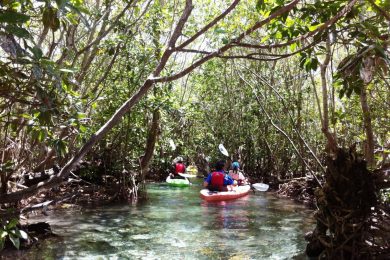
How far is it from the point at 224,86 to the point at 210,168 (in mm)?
3915

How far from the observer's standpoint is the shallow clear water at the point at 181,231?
6500 millimetres

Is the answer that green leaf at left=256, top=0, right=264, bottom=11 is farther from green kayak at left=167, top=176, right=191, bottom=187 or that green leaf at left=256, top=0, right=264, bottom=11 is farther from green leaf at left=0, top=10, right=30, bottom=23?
green kayak at left=167, top=176, right=191, bottom=187

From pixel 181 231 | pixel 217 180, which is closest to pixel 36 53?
pixel 181 231

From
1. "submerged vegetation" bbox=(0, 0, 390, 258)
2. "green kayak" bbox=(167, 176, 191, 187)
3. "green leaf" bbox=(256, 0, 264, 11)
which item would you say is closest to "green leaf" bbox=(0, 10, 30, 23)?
"submerged vegetation" bbox=(0, 0, 390, 258)

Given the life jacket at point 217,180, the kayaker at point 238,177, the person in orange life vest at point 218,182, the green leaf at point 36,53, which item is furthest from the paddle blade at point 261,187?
the green leaf at point 36,53

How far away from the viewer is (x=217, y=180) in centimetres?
1252

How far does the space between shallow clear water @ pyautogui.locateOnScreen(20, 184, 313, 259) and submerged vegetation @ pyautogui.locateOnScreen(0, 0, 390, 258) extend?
0.92 metres

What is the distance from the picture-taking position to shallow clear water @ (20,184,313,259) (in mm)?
6500

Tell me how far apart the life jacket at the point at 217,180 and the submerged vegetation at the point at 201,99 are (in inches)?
78.0

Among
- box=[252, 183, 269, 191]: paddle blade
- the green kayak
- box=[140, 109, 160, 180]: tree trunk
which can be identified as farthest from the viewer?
the green kayak

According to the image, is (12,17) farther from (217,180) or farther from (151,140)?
(217,180)

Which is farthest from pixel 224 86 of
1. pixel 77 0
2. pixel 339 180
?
pixel 77 0

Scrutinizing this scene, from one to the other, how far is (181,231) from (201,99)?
14392mm

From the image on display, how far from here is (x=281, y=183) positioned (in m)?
15.6
